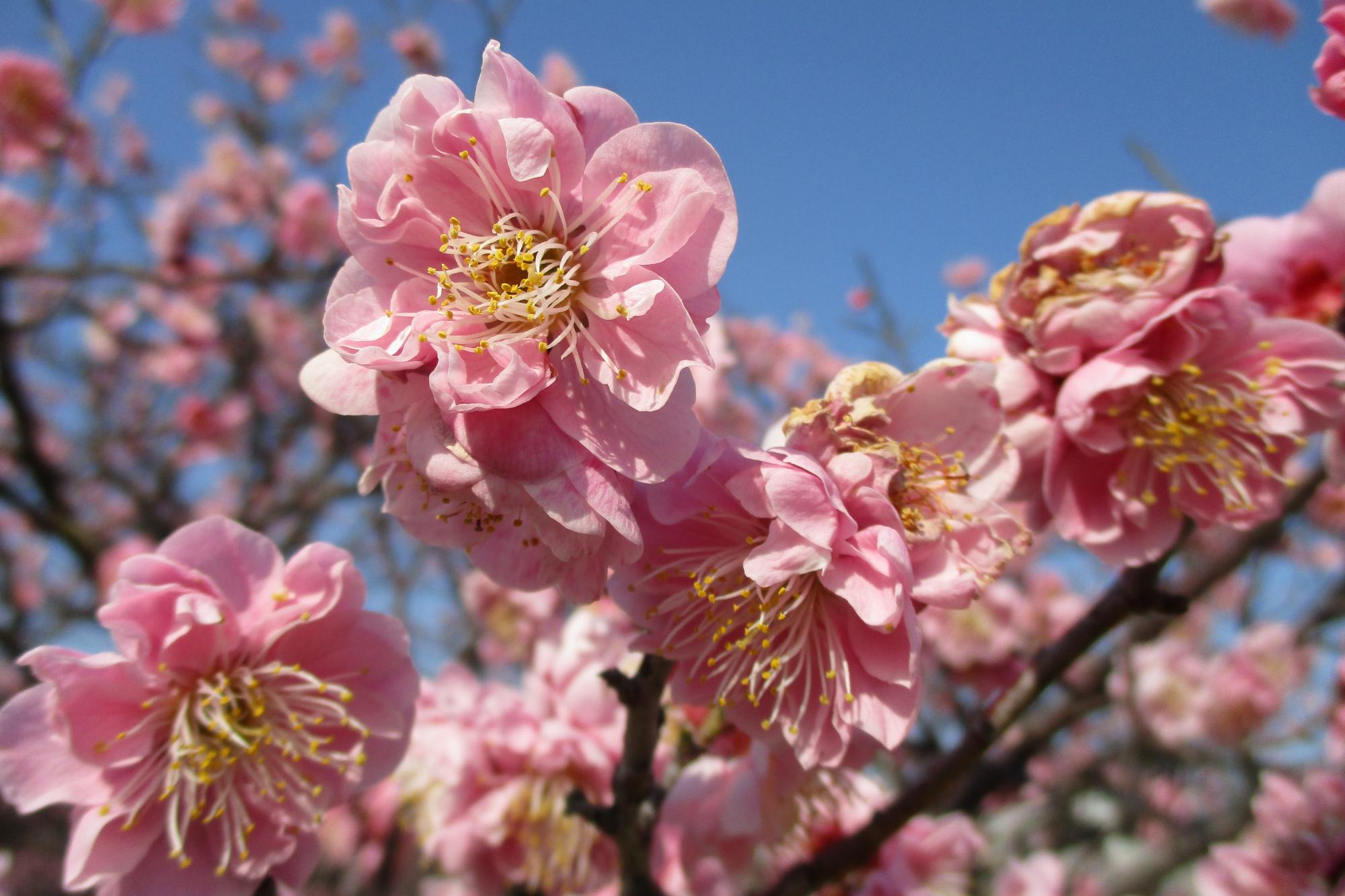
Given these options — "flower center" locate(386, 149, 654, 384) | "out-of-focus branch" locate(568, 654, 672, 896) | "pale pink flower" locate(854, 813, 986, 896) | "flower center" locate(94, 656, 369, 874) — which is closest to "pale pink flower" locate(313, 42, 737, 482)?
"flower center" locate(386, 149, 654, 384)

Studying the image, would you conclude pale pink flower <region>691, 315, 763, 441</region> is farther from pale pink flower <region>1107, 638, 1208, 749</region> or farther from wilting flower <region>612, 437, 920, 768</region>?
pale pink flower <region>1107, 638, 1208, 749</region>

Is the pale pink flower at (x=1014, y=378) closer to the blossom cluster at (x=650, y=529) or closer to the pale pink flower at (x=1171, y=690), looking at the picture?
the blossom cluster at (x=650, y=529)

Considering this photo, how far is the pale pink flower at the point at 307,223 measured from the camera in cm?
566

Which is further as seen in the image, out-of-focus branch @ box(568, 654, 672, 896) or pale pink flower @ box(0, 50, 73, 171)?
pale pink flower @ box(0, 50, 73, 171)

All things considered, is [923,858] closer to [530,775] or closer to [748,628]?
[530,775]

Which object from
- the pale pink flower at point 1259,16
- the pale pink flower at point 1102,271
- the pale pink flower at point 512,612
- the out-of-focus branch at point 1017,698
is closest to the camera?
the pale pink flower at point 1102,271

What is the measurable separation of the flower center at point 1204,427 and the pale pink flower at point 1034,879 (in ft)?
5.85

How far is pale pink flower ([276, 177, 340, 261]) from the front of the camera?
5.66 m

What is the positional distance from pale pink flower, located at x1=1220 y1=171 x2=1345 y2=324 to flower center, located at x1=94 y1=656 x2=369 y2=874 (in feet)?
5.64

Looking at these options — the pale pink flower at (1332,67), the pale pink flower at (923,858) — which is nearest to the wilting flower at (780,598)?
the pale pink flower at (923,858)

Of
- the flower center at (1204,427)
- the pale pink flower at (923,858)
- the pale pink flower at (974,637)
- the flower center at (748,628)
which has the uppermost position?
the flower center at (1204,427)

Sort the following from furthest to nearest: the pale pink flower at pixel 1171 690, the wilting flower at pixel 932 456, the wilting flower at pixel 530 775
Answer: the pale pink flower at pixel 1171 690
the wilting flower at pixel 530 775
the wilting flower at pixel 932 456

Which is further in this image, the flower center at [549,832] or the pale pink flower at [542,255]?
Result: the flower center at [549,832]

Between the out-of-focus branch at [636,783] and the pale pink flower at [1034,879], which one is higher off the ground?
the out-of-focus branch at [636,783]
